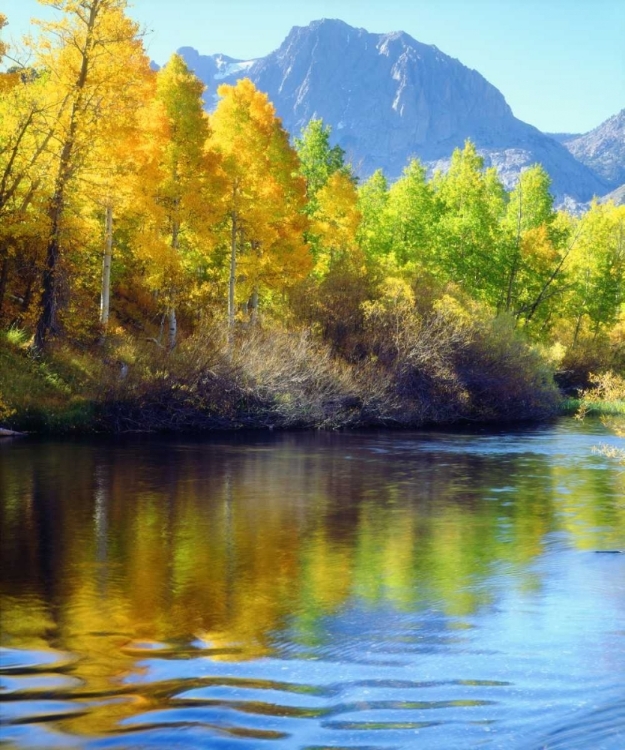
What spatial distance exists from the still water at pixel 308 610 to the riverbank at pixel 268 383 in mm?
7143

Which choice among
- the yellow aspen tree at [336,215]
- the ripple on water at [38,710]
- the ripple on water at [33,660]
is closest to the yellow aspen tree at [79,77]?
the yellow aspen tree at [336,215]

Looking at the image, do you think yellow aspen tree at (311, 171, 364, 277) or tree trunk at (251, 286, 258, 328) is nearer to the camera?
tree trunk at (251, 286, 258, 328)

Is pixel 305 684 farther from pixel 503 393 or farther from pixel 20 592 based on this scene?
pixel 503 393

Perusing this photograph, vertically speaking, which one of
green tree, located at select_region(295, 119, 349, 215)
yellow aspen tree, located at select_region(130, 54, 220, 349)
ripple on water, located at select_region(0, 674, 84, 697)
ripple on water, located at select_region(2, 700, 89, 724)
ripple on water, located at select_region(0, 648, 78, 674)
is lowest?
ripple on water, located at select_region(2, 700, 89, 724)

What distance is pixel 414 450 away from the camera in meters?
28.4

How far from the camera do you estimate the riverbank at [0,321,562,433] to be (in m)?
29.7

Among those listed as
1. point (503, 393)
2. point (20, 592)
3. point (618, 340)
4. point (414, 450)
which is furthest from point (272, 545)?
point (618, 340)

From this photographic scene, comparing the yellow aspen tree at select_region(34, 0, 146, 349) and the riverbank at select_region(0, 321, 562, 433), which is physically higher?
the yellow aspen tree at select_region(34, 0, 146, 349)

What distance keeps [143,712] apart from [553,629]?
4.76 m

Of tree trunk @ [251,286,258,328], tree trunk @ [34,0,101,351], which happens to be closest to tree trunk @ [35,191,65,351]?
tree trunk @ [34,0,101,351]

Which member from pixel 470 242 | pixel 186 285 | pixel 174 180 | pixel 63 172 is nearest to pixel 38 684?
pixel 63 172

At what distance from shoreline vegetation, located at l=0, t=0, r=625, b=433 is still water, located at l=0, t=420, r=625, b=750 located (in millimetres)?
8794

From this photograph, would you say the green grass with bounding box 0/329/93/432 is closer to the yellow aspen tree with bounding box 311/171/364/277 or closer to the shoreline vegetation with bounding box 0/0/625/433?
the shoreline vegetation with bounding box 0/0/625/433

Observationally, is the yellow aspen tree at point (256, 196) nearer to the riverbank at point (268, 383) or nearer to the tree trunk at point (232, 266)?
the tree trunk at point (232, 266)
